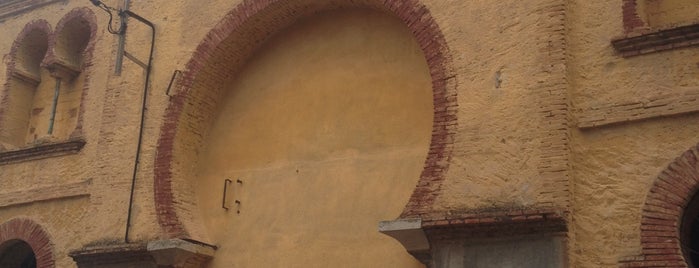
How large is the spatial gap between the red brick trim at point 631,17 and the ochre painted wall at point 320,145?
→ 2.32 metres

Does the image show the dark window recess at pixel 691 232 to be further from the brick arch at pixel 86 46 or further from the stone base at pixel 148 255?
the brick arch at pixel 86 46

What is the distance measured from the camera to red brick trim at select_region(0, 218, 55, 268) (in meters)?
11.1

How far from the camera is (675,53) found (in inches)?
304

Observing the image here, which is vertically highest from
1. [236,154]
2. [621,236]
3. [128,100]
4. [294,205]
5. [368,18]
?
[368,18]

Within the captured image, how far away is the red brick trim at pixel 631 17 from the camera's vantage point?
25.9 ft

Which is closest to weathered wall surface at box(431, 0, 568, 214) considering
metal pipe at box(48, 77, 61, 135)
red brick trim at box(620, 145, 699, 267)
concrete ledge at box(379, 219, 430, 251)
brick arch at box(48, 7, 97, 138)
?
concrete ledge at box(379, 219, 430, 251)

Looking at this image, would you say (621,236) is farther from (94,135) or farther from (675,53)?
(94,135)

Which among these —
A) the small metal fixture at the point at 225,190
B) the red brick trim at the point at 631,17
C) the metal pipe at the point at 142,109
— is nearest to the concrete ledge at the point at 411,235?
the red brick trim at the point at 631,17

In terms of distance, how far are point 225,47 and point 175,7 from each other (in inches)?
42.8

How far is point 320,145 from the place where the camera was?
10078 mm

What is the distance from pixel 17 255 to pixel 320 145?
4726 millimetres

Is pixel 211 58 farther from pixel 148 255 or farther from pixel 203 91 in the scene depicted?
pixel 148 255

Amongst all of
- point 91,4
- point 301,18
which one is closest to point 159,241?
point 301,18

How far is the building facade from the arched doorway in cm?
3
